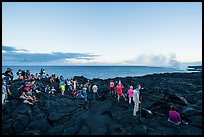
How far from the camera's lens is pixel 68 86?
26.5 meters

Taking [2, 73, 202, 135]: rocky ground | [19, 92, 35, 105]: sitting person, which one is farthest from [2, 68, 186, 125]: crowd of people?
[2, 73, 202, 135]: rocky ground

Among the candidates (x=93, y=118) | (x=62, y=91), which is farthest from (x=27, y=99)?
(x=93, y=118)

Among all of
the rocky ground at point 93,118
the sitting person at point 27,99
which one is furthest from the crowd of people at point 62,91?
the rocky ground at point 93,118

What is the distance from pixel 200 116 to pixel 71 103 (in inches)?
491

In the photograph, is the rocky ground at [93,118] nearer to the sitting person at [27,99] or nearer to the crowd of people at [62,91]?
the sitting person at [27,99]

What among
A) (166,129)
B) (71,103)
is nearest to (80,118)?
(71,103)

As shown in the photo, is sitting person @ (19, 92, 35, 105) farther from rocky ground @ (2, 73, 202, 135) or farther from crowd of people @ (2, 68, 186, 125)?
rocky ground @ (2, 73, 202, 135)

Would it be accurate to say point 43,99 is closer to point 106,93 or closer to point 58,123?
point 58,123

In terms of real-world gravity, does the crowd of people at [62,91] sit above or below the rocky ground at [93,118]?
above

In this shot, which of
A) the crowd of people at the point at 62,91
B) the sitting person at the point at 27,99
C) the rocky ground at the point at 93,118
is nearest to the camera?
the rocky ground at the point at 93,118

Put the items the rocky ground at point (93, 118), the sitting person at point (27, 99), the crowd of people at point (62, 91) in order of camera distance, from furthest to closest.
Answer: the sitting person at point (27, 99) < the crowd of people at point (62, 91) < the rocky ground at point (93, 118)

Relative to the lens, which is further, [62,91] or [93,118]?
[62,91]

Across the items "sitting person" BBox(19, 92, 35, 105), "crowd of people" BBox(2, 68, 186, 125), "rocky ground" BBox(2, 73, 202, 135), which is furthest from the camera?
"sitting person" BBox(19, 92, 35, 105)

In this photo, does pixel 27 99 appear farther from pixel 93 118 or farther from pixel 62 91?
pixel 93 118
